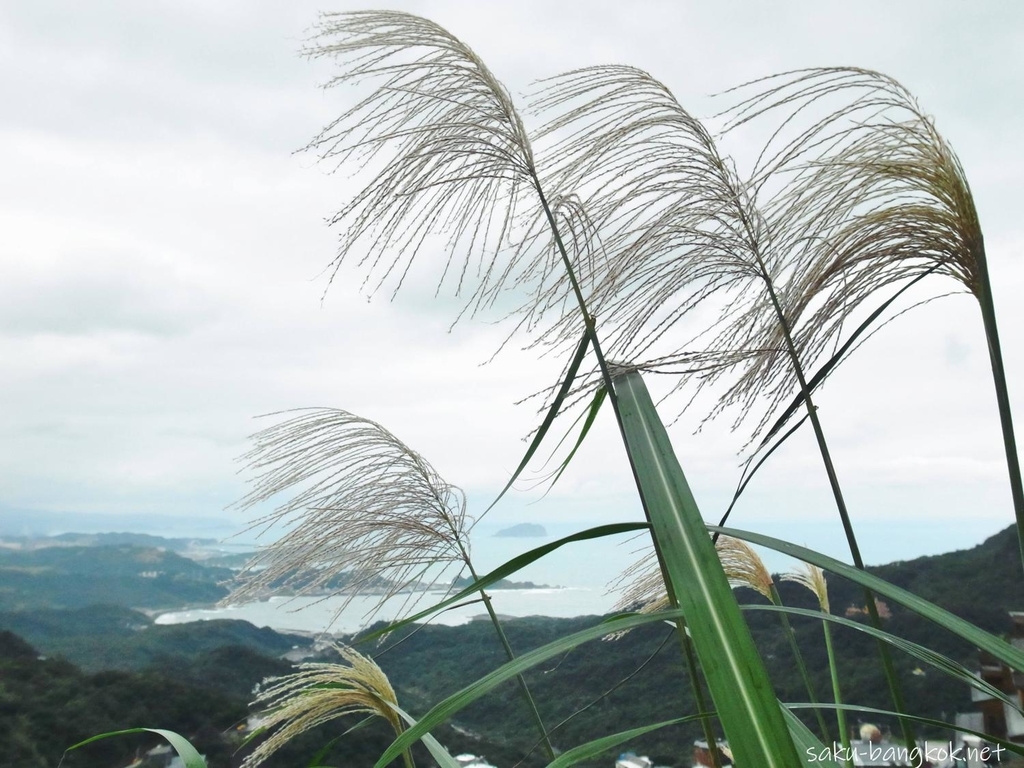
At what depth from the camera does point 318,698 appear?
1.26 metres

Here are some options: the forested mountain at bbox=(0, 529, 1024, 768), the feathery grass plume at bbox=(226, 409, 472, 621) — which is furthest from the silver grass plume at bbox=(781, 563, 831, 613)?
the feathery grass plume at bbox=(226, 409, 472, 621)

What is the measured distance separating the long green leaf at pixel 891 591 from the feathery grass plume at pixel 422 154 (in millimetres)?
534

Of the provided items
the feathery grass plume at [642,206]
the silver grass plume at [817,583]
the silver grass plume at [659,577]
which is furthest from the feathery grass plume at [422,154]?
the silver grass plume at [817,583]

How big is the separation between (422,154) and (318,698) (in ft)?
3.08

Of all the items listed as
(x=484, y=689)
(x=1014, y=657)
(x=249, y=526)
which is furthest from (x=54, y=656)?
(x=1014, y=657)

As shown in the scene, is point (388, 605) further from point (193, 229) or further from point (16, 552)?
point (16, 552)

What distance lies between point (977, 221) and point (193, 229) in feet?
10.1

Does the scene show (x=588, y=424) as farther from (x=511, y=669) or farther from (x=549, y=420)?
(x=511, y=669)

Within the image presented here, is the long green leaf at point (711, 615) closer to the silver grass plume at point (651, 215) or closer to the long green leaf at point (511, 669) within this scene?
the long green leaf at point (511, 669)

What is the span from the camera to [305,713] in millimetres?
1320

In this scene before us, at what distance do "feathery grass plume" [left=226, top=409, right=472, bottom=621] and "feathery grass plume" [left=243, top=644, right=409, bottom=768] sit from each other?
0.38 ft

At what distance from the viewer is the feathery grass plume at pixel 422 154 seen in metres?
0.93

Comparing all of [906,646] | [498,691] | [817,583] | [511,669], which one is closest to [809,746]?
[906,646]

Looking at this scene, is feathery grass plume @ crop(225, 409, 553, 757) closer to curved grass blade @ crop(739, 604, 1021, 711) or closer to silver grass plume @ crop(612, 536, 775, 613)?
silver grass plume @ crop(612, 536, 775, 613)
